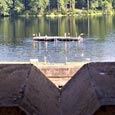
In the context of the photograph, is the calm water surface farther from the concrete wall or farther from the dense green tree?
the dense green tree

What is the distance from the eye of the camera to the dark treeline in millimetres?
90312

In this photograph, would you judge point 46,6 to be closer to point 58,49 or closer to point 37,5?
point 37,5

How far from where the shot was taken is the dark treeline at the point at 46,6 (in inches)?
Answer: 3556

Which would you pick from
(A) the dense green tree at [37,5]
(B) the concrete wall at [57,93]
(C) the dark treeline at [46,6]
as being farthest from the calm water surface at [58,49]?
(C) the dark treeline at [46,6]

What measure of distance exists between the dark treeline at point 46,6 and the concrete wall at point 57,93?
78.8 m

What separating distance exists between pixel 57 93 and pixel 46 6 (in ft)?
267

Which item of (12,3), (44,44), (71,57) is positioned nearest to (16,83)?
(71,57)

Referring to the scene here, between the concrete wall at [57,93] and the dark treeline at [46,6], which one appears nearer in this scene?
the concrete wall at [57,93]

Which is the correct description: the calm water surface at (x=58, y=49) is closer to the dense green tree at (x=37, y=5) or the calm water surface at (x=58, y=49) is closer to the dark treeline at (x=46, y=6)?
the dense green tree at (x=37, y=5)

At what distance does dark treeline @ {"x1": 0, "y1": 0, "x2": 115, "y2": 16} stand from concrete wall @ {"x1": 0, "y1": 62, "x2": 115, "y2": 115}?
258ft

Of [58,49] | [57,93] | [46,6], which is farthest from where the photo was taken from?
[46,6]

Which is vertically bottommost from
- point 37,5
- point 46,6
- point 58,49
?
point 58,49

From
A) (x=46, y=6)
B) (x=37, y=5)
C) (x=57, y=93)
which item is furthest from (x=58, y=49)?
(x=46, y=6)

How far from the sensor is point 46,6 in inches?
3634
